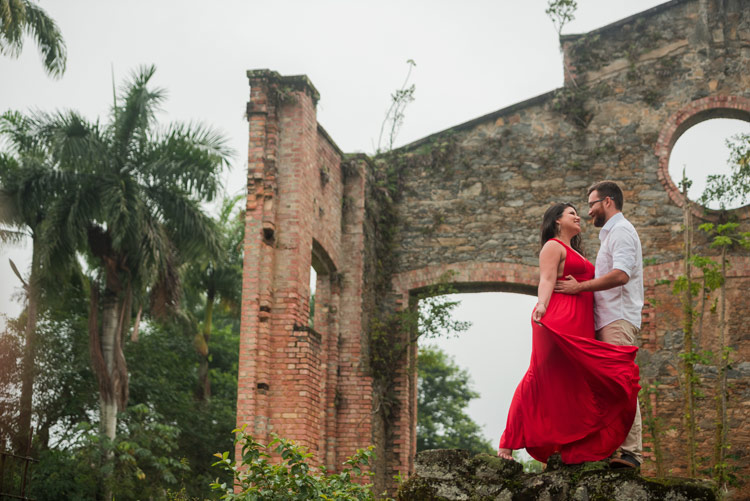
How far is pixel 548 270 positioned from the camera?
15.1 ft

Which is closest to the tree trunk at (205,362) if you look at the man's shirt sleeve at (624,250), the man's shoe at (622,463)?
the man's shirt sleeve at (624,250)

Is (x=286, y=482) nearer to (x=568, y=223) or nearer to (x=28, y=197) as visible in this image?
(x=568, y=223)

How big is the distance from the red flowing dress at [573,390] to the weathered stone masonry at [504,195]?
19.3 ft

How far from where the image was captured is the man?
452cm

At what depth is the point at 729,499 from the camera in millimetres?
10570

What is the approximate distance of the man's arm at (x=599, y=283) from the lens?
14.8ft

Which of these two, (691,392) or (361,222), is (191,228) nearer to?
(361,222)

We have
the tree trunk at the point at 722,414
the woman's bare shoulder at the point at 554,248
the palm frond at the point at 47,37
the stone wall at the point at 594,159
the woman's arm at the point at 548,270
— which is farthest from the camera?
the palm frond at the point at 47,37

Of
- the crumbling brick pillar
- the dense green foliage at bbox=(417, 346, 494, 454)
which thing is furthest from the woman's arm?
the dense green foliage at bbox=(417, 346, 494, 454)

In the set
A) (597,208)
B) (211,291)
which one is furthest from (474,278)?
(211,291)

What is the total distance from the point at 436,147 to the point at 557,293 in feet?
28.6

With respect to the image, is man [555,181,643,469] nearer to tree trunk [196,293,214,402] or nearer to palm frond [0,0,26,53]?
palm frond [0,0,26,53]

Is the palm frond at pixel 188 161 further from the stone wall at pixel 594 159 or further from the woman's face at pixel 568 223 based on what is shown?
the woman's face at pixel 568 223

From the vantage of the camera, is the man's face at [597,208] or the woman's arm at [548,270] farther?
the man's face at [597,208]
